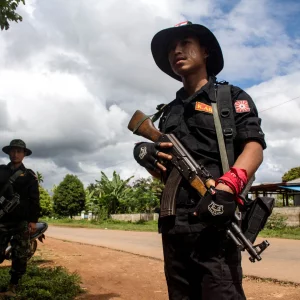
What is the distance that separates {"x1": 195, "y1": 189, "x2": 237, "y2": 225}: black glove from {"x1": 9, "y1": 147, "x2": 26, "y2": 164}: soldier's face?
4128mm

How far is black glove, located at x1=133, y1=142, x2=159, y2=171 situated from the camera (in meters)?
2.07

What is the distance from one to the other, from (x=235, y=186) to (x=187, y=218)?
13.3 inches

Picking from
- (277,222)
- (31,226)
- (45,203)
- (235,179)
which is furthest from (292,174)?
(235,179)

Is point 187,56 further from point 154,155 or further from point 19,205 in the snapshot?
point 19,205

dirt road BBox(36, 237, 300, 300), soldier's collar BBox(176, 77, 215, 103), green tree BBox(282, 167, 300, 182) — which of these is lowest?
dirt road BBox(36, 237, 300, 300)

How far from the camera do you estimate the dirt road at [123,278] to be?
503 cm

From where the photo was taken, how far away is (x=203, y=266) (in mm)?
1831

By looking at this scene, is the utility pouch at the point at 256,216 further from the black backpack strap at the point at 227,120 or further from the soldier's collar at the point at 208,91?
the soldier's collar at the point at 208,91

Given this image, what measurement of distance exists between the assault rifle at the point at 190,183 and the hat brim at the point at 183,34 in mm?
507

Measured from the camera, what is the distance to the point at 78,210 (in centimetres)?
4575

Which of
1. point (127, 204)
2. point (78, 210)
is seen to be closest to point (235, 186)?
point (127, 204)

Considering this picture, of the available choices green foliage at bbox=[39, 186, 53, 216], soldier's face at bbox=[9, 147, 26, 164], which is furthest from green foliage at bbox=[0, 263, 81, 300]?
green foliage at bbox=[39, 186, 53, 216]

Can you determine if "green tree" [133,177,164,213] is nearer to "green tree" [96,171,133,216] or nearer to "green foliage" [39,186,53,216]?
"green tree" [96,171,133,216]

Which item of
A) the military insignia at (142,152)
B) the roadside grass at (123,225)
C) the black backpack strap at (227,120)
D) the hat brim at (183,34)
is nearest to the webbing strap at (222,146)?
the black backpack strap at (227,120)
